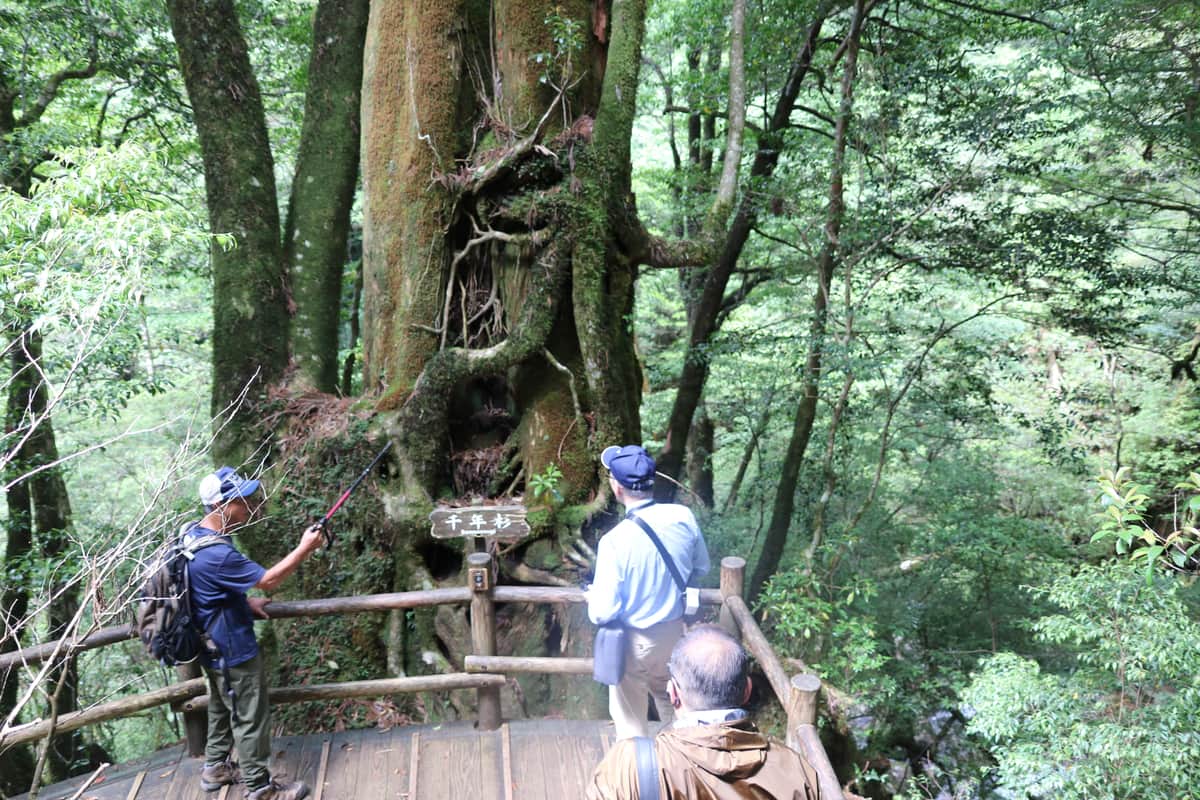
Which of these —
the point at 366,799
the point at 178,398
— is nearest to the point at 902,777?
the point at 366,799

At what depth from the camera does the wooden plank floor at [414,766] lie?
3.70 m

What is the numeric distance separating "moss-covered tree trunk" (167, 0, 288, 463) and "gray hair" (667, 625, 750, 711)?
486 centimetres

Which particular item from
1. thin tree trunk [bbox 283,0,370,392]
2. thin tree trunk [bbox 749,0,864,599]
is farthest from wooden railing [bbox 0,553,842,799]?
thin tree trunk [bbox 749,0,864,599]

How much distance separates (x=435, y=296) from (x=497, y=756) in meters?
3.45

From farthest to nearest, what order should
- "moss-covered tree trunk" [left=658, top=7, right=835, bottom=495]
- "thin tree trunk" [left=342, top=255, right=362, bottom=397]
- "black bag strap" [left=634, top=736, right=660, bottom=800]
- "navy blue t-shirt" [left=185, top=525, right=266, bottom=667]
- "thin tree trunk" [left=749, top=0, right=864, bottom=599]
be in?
"thin tree trunk" [left=342, top=255, right=362, bottom=397], "moss-covered tree trunk" [left=658, top=7, right=835, bottom=495], "thin tree trunk" [left=749, top=0, right=864, bottom=599], "navy blue t-shirt" [left=185, top=525, right=266, bottom=667], "black bag strap" [left=634, top=736, right=660, bottom=800]

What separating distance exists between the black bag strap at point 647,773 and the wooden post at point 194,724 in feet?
10.3

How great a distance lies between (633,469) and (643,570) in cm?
45

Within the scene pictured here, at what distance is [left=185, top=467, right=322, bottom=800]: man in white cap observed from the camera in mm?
3195

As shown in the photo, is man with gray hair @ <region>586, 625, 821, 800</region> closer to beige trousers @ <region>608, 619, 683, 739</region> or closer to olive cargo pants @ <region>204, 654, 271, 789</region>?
beige trousers @ <region>608, 619, 683, 739</region>

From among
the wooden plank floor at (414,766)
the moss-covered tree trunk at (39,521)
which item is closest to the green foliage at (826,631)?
the wooden plank floor at (414,766)

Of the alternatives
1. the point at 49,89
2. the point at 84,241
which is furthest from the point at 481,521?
the point at 49,89

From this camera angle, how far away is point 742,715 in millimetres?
1949

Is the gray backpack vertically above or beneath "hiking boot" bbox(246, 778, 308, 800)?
above

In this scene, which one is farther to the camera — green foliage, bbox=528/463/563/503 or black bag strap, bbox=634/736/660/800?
green foliage, bbox=528/463/563/503
